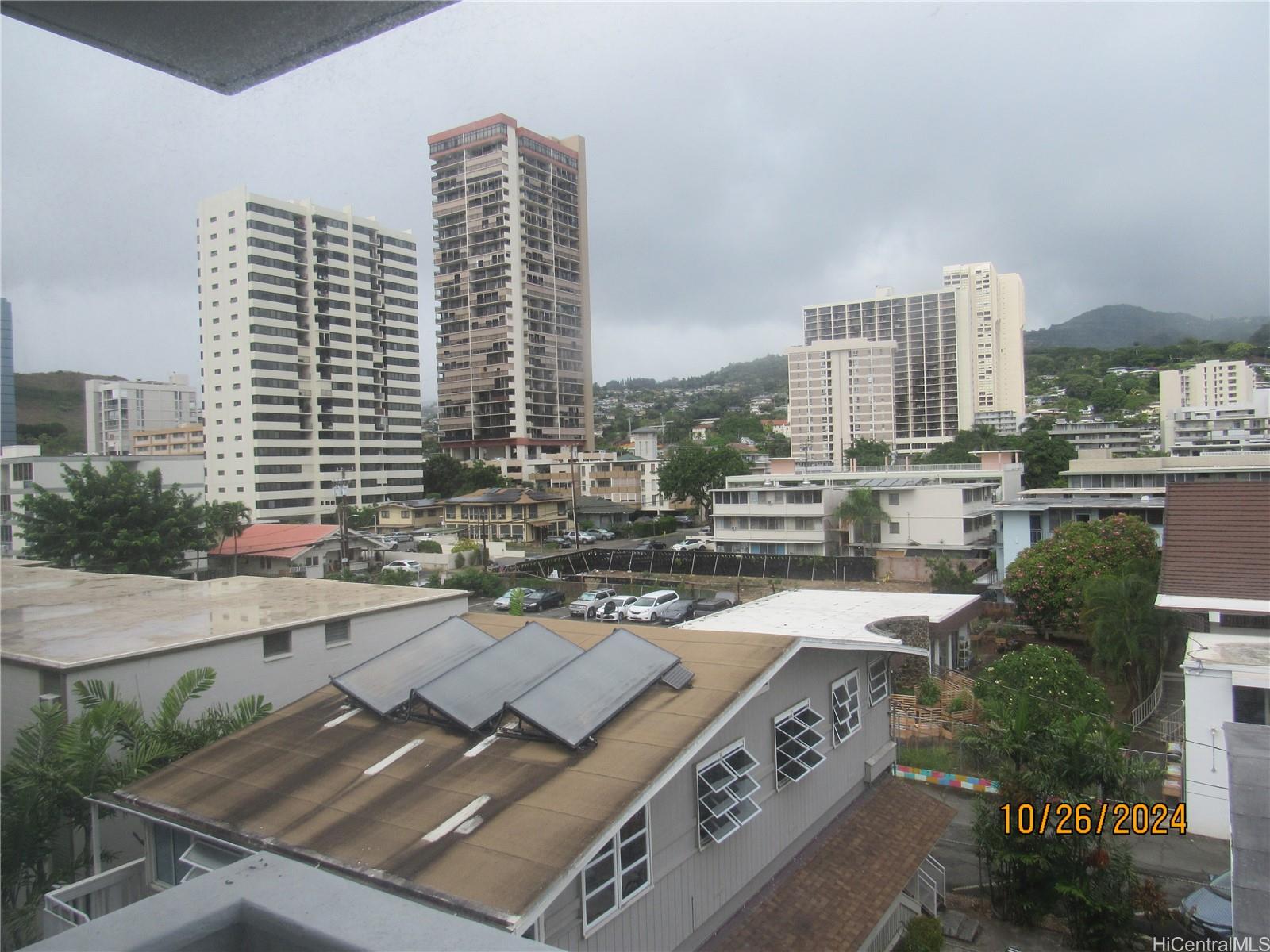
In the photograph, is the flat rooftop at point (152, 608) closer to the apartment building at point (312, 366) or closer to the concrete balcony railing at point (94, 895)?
the concrete balcony railing at point (94, 895)

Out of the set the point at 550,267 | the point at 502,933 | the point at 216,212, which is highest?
the point at 550,267

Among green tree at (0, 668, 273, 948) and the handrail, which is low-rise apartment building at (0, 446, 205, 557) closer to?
green tree at (0, 668, 273, 948)

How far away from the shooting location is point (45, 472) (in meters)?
5.36

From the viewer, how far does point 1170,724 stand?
756cm

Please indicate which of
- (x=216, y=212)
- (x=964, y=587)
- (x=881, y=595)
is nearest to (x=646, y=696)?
(x=216, y=212)

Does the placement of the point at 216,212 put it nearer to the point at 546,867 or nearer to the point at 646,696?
the point at 646,696

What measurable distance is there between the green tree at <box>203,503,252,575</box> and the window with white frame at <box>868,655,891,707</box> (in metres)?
14.9

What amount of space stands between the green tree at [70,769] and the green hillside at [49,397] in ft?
4.47

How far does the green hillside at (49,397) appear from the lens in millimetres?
1705

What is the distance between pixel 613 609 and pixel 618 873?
11.1 metres

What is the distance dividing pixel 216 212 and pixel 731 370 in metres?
92.8

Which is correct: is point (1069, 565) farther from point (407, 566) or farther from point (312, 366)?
point (312, 366)
